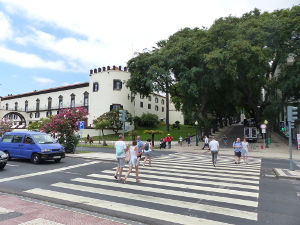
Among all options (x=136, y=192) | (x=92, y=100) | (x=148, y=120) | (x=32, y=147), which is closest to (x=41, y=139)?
(x=32, y=147)

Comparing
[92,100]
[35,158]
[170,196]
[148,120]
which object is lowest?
[170,196]

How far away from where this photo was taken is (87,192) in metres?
7.89

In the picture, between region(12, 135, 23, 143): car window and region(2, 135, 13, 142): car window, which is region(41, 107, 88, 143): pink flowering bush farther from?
region(12, 135, 23, 143): car window

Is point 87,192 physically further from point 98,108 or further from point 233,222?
point 98,108

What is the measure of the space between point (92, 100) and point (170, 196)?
46.9 metres

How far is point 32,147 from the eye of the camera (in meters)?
14.3

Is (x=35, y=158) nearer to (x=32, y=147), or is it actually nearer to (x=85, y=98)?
(x=32, y=147)

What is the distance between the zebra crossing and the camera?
5.81m

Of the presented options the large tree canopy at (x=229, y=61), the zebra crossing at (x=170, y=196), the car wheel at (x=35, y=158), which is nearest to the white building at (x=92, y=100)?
the large tree canopy at (x=229, y=61)

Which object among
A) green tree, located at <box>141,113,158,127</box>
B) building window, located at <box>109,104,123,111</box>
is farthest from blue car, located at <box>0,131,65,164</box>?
green tree, located at <box>141,113,158,127</box>

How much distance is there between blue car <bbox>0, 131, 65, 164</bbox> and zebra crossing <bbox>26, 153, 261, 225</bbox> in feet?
15.1

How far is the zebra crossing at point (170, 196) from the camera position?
5809mm

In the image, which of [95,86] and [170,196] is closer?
[170,196]

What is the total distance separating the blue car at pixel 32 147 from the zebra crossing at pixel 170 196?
15.1 feet
